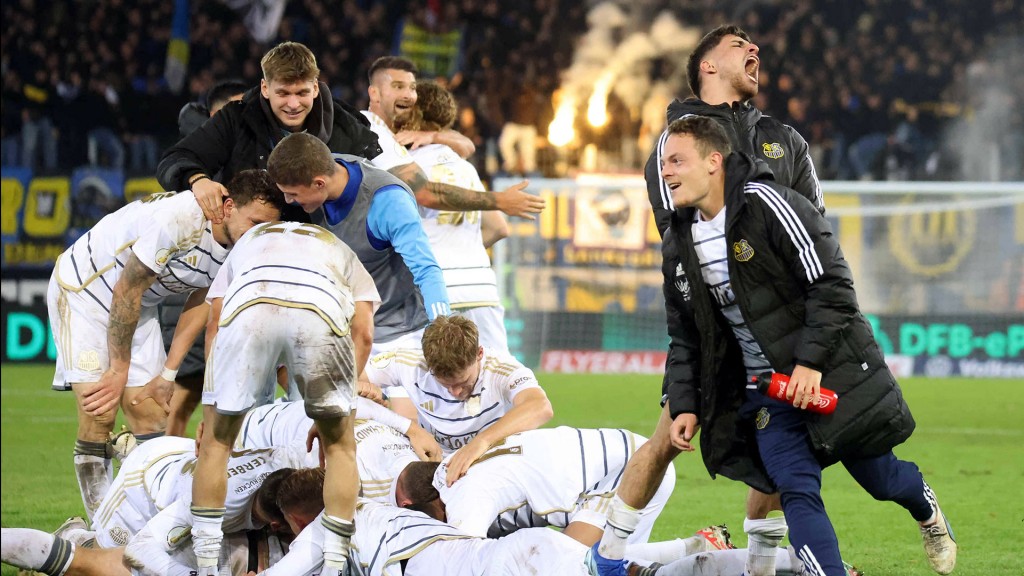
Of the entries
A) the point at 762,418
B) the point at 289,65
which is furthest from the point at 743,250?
the point at 289,65

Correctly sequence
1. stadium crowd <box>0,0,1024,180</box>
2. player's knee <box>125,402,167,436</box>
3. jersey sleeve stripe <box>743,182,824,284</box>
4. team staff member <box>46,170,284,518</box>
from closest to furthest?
jersey sleeve stripe <box>743,182,824,284</box> < team staff member <box>46,170,284,518</box> < player's knee <box>125,402,167,436</box> < stadium crowd <box>0,0,1024,180</box>

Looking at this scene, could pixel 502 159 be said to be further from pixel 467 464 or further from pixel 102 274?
pixel 467 464

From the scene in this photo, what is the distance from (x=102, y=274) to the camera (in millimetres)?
6414

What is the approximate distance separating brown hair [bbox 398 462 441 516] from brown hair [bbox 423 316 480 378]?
16.7 inches

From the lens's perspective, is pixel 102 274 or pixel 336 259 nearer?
pixel 336 259

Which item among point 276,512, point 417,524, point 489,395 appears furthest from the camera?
point 489,395

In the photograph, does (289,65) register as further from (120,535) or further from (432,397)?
(120,535)

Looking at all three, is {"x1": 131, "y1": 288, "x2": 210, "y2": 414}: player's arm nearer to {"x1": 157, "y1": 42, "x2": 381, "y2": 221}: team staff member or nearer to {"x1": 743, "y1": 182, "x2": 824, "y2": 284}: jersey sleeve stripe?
{"x1": 157, "y1": 42, "x2": 381, "y2": 221}: team staff member

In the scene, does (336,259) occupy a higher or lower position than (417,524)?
higher

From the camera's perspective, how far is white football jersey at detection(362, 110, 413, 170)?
6.76 m

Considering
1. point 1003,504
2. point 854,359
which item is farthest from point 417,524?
point 1003,504

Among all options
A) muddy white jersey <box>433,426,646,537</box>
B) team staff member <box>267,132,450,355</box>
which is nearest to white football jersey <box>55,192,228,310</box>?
team staff member <box>267,132,450,355</box>

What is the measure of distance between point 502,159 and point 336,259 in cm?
1404

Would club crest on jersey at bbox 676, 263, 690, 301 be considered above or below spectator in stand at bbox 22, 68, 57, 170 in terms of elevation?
below
